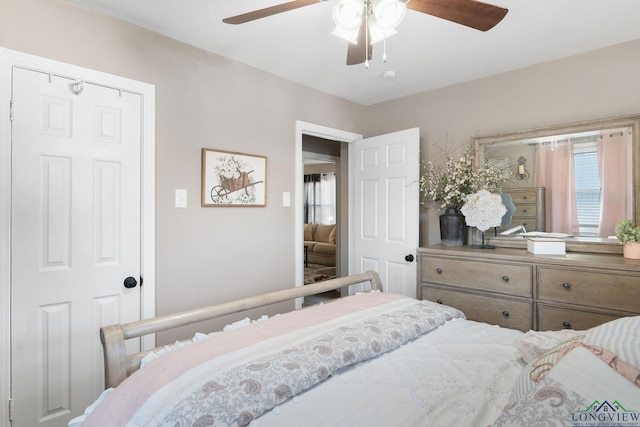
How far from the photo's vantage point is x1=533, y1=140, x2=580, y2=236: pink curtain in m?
2.47

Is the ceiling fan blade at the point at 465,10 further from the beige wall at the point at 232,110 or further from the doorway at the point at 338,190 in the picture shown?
the doorway at the point at 338,190

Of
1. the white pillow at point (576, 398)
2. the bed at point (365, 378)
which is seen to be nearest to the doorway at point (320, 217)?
the bed at point (365, 378)

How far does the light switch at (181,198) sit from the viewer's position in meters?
2.24

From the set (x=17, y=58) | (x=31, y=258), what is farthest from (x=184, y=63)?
(x=31, y=258)

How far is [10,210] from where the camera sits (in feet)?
5.41

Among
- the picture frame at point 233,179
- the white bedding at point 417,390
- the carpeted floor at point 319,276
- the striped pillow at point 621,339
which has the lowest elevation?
the carpeted floor at point 319,276

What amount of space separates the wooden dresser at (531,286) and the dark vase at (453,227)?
121 mm

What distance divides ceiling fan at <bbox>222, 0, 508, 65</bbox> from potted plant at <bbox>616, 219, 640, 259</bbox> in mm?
1680

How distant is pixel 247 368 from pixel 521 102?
2.85 metres

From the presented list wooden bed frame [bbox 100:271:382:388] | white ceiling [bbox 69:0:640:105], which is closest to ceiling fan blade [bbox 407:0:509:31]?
white ceiling [bbox 69:0:640:105]

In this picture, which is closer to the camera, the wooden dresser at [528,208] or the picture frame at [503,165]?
the wooden dresser at [528,208]

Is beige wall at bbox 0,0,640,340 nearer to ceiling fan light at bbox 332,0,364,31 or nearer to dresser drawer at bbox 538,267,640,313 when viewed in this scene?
dresser drawer at bbox 538,267,640,313

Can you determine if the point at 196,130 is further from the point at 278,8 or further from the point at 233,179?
the point at 278,8

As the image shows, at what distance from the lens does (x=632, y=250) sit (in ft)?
6.86
